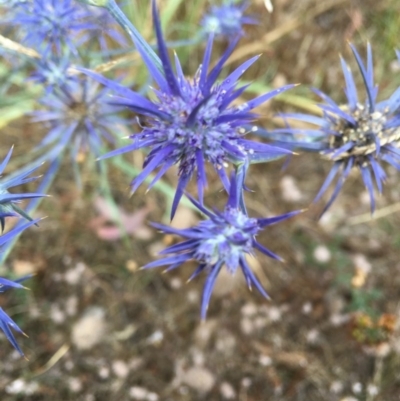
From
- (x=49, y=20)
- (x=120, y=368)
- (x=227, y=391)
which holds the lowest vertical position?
(x=227, y=391)

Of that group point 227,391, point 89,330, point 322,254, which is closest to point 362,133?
point 322,254

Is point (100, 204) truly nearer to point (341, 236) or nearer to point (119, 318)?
point (119, 318)

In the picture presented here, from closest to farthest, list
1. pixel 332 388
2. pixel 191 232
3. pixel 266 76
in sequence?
pixel 191 232
pixel 332 388
pixel 266 76

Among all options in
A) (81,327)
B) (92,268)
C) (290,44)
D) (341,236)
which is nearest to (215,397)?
(81,327)

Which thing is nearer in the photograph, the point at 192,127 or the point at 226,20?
the point at 192,127

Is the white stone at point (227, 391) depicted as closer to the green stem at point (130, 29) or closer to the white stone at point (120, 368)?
the white stone at point (120, 368)

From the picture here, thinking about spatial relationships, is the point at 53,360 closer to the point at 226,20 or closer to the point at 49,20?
the point at 49,20
